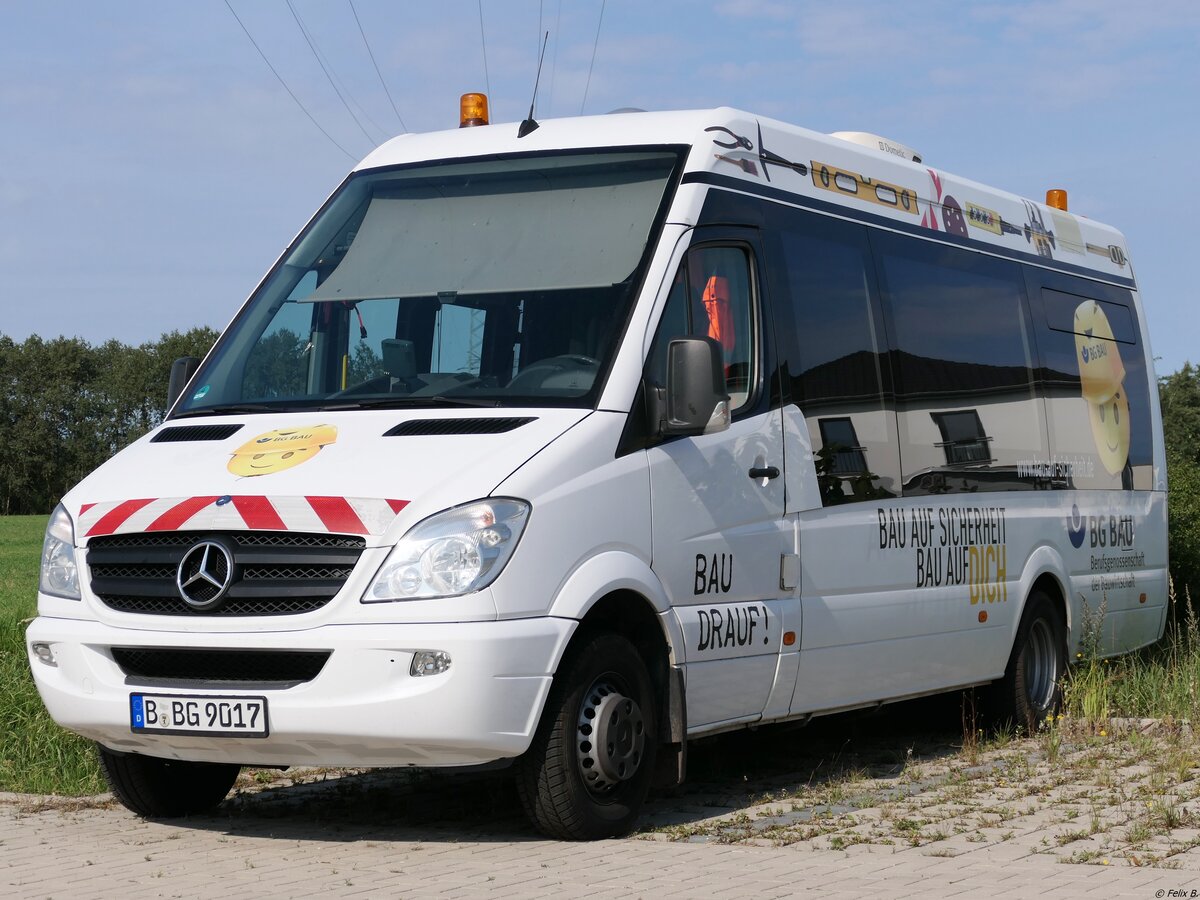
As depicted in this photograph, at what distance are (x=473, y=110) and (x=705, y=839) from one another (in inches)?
164

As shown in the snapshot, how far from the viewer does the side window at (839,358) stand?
8.77m

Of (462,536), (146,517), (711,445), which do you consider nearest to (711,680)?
(711,445)

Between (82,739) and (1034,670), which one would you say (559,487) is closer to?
(82,739)

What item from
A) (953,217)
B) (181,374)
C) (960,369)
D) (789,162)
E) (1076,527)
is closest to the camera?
(181,374)

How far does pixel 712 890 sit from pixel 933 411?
4526 mm

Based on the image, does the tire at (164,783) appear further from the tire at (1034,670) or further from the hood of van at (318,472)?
the tire at (1034,670)

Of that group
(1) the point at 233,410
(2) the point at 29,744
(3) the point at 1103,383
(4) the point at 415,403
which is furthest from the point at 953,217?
(2) the point at 29,744

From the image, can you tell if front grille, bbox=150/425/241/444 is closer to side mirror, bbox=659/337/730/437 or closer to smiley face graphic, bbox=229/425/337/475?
smiley face graphic, bbox=229/425/337/475

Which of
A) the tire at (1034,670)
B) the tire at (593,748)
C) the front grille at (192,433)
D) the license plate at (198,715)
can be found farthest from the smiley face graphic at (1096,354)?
the license plate at (198,715)

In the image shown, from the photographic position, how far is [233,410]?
7906 mm

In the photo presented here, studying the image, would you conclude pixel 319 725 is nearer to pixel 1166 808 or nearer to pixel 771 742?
pixel 1166 808

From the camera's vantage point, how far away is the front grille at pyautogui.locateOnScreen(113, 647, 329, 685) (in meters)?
6.70

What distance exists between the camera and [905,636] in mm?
9461

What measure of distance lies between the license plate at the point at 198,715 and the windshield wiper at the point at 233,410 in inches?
56.6
